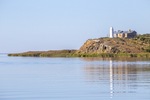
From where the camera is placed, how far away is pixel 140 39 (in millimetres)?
143000

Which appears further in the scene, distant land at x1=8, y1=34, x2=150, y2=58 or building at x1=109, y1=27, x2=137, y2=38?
building at x1=109, y1=27, x2=137, y2=38

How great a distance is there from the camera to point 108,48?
127812 millimetres

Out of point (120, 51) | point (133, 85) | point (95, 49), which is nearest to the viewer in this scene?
point (133, 85)

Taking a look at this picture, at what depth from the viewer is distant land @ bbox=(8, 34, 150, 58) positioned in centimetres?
12308

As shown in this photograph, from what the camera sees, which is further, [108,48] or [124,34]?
[124,34]

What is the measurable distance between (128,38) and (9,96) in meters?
125

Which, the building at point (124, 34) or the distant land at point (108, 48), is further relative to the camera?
the building at point (124, 34)

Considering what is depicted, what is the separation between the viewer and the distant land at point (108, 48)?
12308cm

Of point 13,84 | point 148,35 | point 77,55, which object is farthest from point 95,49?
point 13,84

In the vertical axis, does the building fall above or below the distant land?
above

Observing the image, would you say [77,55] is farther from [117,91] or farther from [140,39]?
[117,91]

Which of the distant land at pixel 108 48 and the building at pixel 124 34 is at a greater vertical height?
the building at pixel 124 34

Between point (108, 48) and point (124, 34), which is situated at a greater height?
point (124, 34)

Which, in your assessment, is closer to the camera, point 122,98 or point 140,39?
point 122,98
